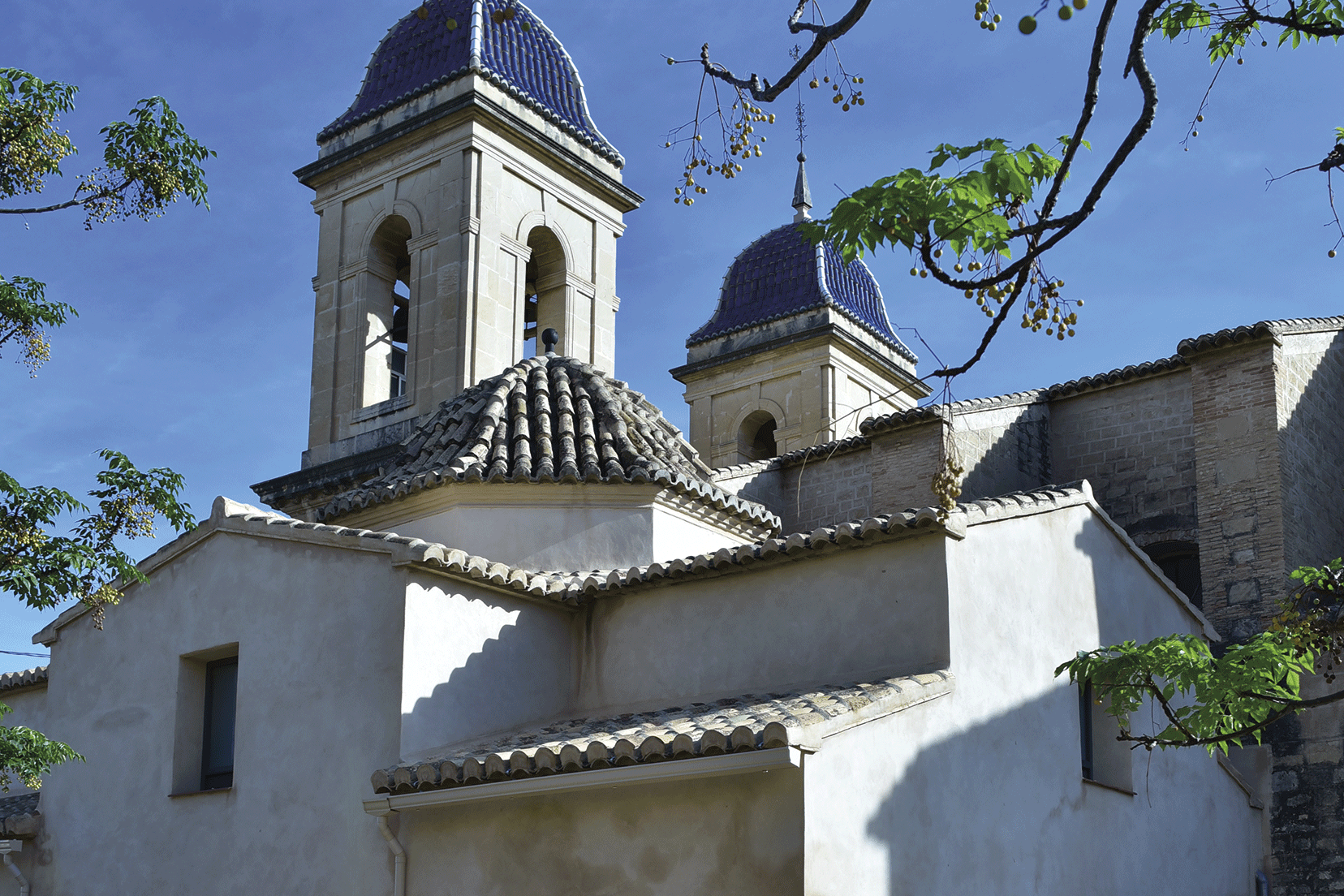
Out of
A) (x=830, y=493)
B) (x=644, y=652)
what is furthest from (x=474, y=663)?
(x=830, y=493)

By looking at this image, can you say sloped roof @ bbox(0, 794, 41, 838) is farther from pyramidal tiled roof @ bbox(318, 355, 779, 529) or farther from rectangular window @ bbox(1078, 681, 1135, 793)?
rectangular window @ bbox(1078, 681, 1135, 793)

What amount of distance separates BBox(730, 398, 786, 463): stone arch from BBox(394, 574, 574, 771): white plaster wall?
1418cm

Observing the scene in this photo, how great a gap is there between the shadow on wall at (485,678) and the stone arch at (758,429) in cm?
1417

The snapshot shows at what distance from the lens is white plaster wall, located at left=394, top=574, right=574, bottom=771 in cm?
1016

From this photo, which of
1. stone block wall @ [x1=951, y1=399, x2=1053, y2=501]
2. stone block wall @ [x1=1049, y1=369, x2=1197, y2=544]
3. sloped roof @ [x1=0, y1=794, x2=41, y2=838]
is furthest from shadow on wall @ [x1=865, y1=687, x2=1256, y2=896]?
sloped roof @ [x1=0, y1=794, x2=41, y2=838]

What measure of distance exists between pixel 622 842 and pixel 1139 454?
10888 millimetres

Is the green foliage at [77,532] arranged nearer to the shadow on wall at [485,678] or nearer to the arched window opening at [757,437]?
the shadow on wall at [485,678]

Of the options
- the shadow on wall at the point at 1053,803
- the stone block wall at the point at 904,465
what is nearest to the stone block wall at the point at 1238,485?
the shadow on wall at the point at 1053,803

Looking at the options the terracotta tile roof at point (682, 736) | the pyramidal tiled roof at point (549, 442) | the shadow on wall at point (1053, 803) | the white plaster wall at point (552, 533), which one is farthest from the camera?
the pyramidal tiled roof at point (549, 442)

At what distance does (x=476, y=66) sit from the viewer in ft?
59.5

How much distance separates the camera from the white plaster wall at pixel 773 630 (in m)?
9.95

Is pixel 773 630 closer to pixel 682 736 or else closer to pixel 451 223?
pixel 682 736

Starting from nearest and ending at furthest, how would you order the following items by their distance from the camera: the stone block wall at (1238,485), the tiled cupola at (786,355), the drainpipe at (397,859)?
1. the drainpipe at (397,859)
2. the stone block wall at (1238,485)
3. the tiled cupola at (786,355)

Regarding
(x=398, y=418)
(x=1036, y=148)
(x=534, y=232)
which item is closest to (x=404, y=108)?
(x=534, y=232)
